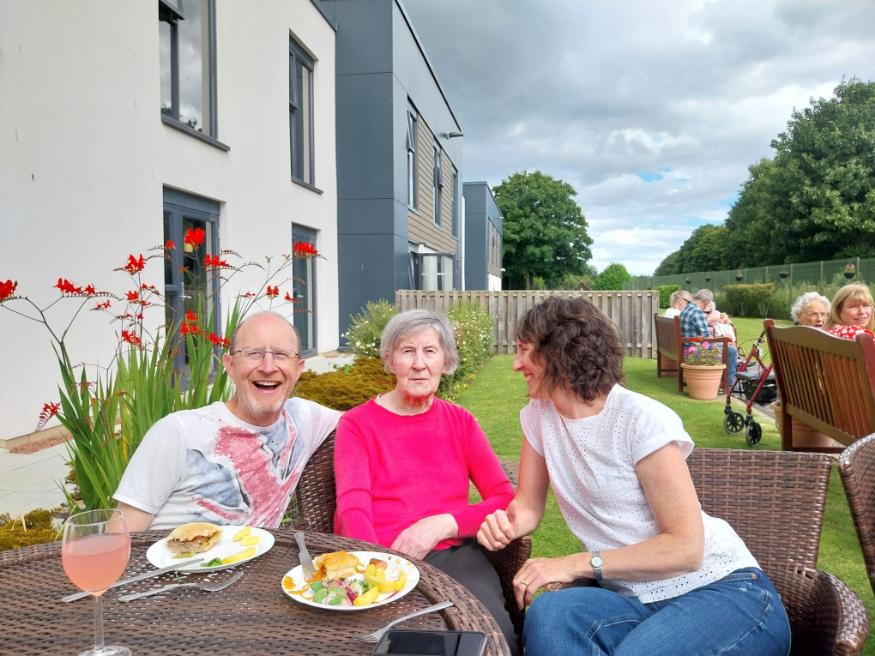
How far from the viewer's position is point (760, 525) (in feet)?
6.39

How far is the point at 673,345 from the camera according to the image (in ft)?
30.3

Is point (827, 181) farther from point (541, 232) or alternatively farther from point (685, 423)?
point (685, 423)

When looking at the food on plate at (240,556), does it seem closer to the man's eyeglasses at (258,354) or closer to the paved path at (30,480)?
the man's eyeglasses at (258,354)

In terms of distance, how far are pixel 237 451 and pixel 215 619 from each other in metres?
0.83

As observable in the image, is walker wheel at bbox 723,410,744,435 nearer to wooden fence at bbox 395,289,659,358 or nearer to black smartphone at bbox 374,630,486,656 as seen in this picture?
black smartphone at bbox 374,630,486,656

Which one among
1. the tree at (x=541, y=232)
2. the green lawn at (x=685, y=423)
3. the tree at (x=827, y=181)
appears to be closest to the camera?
the green lawn at (x=685, y=423)

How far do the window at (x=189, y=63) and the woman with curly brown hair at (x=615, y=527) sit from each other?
6793mm

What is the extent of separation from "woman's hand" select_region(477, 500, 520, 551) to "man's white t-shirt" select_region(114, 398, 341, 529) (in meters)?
0.68

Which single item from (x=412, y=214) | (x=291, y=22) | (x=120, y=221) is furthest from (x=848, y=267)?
(x=120, y=221)

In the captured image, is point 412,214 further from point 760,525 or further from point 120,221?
point 760,525

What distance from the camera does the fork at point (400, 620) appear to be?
121cm

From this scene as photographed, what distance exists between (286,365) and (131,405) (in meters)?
0.88

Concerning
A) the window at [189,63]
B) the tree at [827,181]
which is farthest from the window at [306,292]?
the tree at [827,181]

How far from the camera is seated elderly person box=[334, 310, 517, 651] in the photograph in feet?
6.84
